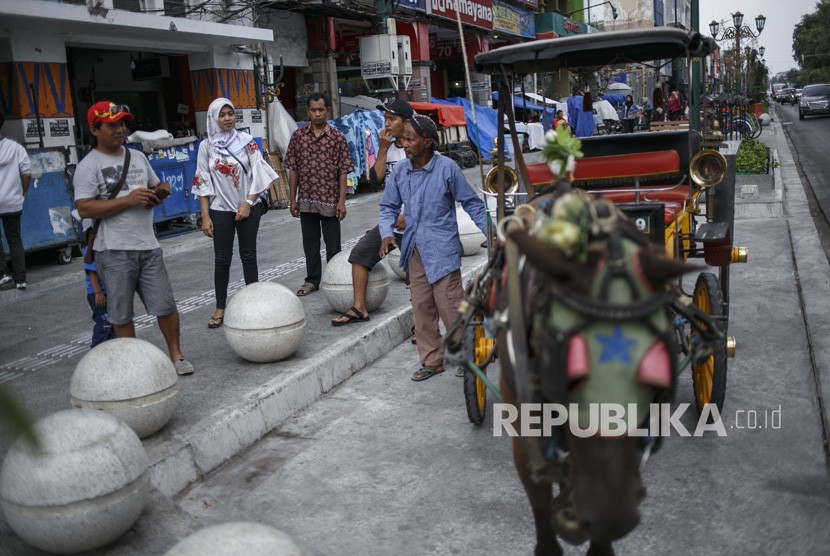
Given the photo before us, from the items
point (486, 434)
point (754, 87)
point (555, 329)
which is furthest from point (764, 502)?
point (754, 87)

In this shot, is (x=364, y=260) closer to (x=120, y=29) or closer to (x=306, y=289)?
(x=306, y=289)

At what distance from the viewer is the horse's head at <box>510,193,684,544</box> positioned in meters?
2.29

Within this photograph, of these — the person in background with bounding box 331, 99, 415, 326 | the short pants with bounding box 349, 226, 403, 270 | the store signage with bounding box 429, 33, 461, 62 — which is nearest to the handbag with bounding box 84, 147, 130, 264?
the person in background with bounding box 331, 99, 415, 326

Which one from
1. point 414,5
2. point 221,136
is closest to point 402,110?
point 221,136

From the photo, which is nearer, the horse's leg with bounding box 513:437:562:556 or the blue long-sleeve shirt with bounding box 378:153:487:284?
the horse's leg with bounding box 513:437:562:556

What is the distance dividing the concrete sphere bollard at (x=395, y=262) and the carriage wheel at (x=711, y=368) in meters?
3.99

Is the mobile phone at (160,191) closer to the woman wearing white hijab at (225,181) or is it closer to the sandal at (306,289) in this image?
the woman wearing white hijab at (225,181)

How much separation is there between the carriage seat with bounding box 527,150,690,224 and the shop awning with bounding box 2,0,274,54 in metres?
8.18

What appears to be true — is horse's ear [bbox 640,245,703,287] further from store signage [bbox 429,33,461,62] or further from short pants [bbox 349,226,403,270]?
store signage [bbox 429,33,461,62]

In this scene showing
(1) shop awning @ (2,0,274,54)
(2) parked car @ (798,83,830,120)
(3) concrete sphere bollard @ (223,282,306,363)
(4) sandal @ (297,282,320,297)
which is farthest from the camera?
(2) parked car @ (798,83,830,120)

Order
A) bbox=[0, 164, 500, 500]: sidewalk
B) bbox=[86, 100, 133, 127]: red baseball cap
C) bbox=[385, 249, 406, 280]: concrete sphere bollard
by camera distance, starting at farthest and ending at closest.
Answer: bbox=[385, 249, 406, 280]: concrete sphere bollard < bbox=[86, 100, 133, 127]: red baseball cap < bbox=[0, 164, 500, 500]: sidewalk

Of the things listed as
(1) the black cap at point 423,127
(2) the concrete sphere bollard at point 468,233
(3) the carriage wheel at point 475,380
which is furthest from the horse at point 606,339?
(2) the concrete sphere bollard at point 468,233

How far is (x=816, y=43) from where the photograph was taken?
85500 millimetres

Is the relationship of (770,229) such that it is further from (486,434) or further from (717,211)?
(486,434)
